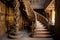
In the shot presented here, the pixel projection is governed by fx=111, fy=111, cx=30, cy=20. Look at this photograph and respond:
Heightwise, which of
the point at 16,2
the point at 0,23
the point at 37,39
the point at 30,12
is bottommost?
the point at 37,39

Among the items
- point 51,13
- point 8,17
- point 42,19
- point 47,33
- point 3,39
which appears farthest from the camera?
point 51,13

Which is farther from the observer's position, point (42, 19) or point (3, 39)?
point (42, 19)

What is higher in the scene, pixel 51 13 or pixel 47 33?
pixel 51 13

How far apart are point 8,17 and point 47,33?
9.87ft

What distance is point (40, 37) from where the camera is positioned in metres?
5.92

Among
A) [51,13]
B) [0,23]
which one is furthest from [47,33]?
[51,13]

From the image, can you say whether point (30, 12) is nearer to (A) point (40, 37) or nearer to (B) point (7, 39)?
(A) point (40, 37)

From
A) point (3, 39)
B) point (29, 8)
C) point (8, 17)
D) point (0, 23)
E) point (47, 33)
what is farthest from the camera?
point (8, 17)

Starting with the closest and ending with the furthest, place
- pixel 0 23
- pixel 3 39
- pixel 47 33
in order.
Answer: pixel 3 39
pixel 0 23
pixel 47 33

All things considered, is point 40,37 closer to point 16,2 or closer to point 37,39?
point 37,39

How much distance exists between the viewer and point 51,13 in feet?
34.7

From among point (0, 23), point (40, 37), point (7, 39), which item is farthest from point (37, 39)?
point (0, 23)

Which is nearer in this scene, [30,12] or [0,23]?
[0,23]

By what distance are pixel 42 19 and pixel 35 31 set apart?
208cm
